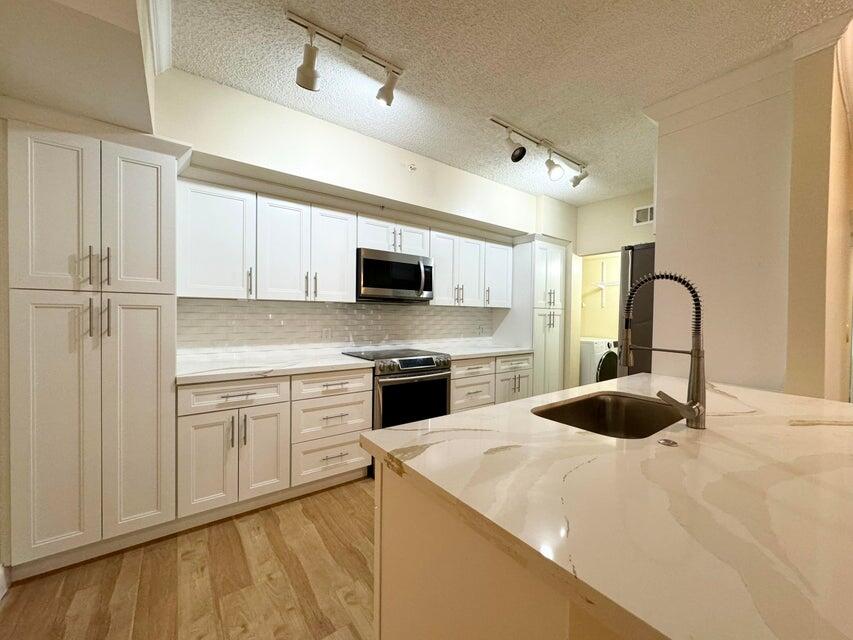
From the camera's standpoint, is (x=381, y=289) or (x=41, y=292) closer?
(x=41, y=292)


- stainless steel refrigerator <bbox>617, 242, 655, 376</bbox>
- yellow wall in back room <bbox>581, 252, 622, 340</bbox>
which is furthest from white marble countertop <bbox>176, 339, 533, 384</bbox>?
yellow wall in back room <bbox>581, 252, 622, 340</bbox>

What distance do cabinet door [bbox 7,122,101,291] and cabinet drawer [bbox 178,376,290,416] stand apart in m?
0.71

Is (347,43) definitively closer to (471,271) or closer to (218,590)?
(471,271)

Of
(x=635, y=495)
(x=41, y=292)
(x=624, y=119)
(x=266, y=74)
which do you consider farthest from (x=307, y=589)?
(x=624, y=119)

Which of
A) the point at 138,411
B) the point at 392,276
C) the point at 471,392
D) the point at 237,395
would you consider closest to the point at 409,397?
the point at 471,392

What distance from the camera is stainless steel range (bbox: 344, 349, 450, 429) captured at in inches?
105

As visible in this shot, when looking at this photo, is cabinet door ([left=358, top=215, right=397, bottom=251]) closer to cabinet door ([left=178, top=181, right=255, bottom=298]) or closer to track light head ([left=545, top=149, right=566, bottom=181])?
cabinet door ([left=178, top=181, right=255, bottom=298])

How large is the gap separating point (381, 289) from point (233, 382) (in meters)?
1.29

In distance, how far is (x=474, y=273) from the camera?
3.79m

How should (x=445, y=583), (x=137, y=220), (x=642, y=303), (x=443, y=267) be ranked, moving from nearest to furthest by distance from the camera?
(x=445, y=583)
(x=137, y=220)
(x=642, y=303)
(x=443, y=267)

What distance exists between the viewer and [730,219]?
203cm

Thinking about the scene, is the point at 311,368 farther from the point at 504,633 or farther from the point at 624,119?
the point at 624,119

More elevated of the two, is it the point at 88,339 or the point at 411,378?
the point at 88,339

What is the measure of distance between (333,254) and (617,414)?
2.20 meters
